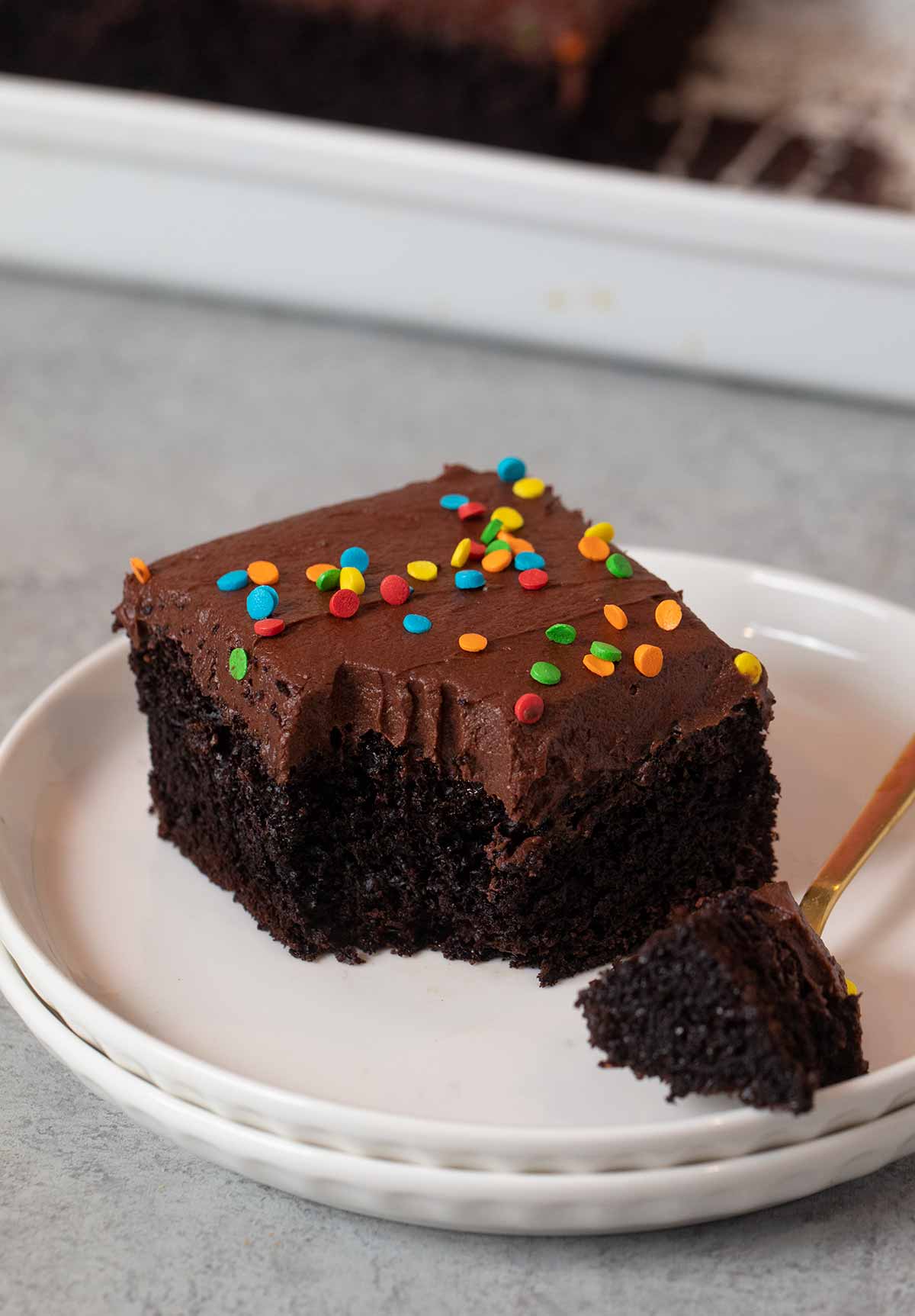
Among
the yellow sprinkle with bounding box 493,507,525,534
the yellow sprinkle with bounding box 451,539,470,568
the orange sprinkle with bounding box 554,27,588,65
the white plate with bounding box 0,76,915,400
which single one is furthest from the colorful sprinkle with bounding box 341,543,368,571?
the orange sprinkle with bounding box 554,27,588,65

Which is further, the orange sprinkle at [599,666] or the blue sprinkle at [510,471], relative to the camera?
the blue sprinkle at [510,471]

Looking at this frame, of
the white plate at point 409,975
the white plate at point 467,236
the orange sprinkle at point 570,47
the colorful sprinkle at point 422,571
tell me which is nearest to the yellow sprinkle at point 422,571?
the colorful sprinkle at point 422,571

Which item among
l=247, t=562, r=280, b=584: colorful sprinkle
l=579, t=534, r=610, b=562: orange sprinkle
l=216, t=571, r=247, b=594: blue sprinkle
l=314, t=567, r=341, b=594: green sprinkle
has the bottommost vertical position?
l=216, t=571, r=247, b=594: blue sprinkle

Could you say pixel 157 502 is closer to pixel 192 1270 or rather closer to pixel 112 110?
pixel 112 110

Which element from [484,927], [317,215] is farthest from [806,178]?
[484,927]

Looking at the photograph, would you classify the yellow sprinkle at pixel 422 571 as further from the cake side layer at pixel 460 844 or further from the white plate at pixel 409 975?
the white plate at pixel 409 975

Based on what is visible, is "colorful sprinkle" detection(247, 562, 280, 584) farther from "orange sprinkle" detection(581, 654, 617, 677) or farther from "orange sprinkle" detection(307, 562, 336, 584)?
"orange sprinkle" detection(581, 654, 617, 677)

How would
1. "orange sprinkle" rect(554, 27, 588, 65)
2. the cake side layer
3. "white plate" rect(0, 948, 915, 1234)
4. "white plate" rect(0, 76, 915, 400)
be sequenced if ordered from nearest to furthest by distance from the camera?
1. "white plate" rect(0, 948, 915, 1234)
2. the cake side layer
3. "white plate" rect(0, 76, 915, 400)
4. "orange sprinkle" rect(554, 27, 588, 65)
